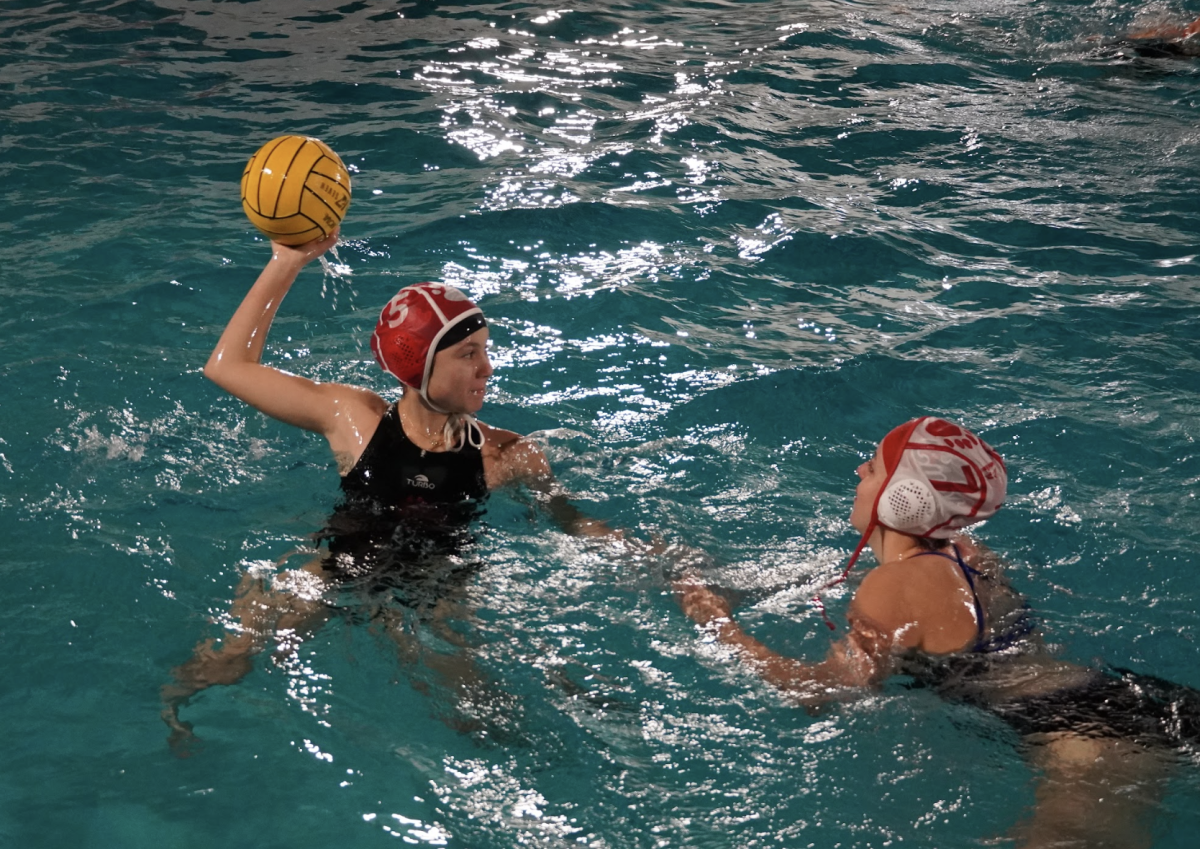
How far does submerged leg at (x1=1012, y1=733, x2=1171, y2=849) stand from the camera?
11.4ft

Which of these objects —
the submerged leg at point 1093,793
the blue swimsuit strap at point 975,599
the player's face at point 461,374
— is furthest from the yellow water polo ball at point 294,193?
the submerged leg at point 1093,793

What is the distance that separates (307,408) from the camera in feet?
14.4

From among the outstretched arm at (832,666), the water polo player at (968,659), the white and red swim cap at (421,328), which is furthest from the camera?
the white and red swim cap at (421,328)

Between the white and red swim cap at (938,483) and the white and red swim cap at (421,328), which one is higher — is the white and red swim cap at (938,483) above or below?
below

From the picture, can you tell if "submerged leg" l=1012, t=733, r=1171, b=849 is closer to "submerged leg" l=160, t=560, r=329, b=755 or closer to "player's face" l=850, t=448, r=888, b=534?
"player's face" l=850, t=448, r=888, b=534

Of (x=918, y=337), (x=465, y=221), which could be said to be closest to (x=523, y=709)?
(x=918, y=337)

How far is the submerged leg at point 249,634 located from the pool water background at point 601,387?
71mm

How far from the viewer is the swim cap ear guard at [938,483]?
12.3 ft

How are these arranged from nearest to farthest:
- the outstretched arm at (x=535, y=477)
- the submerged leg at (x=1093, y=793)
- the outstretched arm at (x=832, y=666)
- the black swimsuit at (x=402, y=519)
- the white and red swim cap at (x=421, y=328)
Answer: the submerged leg at (x=1093, y=793), the outstretched arm at (x=832, y=666), the white and red swim cap at (x=421, y=328), the black swimsuit at (x=402, y=519), the outstretched arm at (x=535, y=477)

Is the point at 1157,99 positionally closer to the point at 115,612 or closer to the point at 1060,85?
the point at 1060,85

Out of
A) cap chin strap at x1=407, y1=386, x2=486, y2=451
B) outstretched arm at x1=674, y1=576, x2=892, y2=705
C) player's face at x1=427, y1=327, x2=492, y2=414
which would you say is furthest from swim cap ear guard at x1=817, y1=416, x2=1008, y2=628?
cap chin strap at x1=407, y1=386, x2=486, y2=451

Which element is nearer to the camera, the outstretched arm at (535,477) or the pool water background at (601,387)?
the pool water background at (601,387)

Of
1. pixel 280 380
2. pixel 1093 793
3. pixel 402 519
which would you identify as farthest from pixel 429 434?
pixel 1093 793

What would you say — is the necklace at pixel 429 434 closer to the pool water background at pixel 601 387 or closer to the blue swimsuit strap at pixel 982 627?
the pool water background at pixel 601 387
